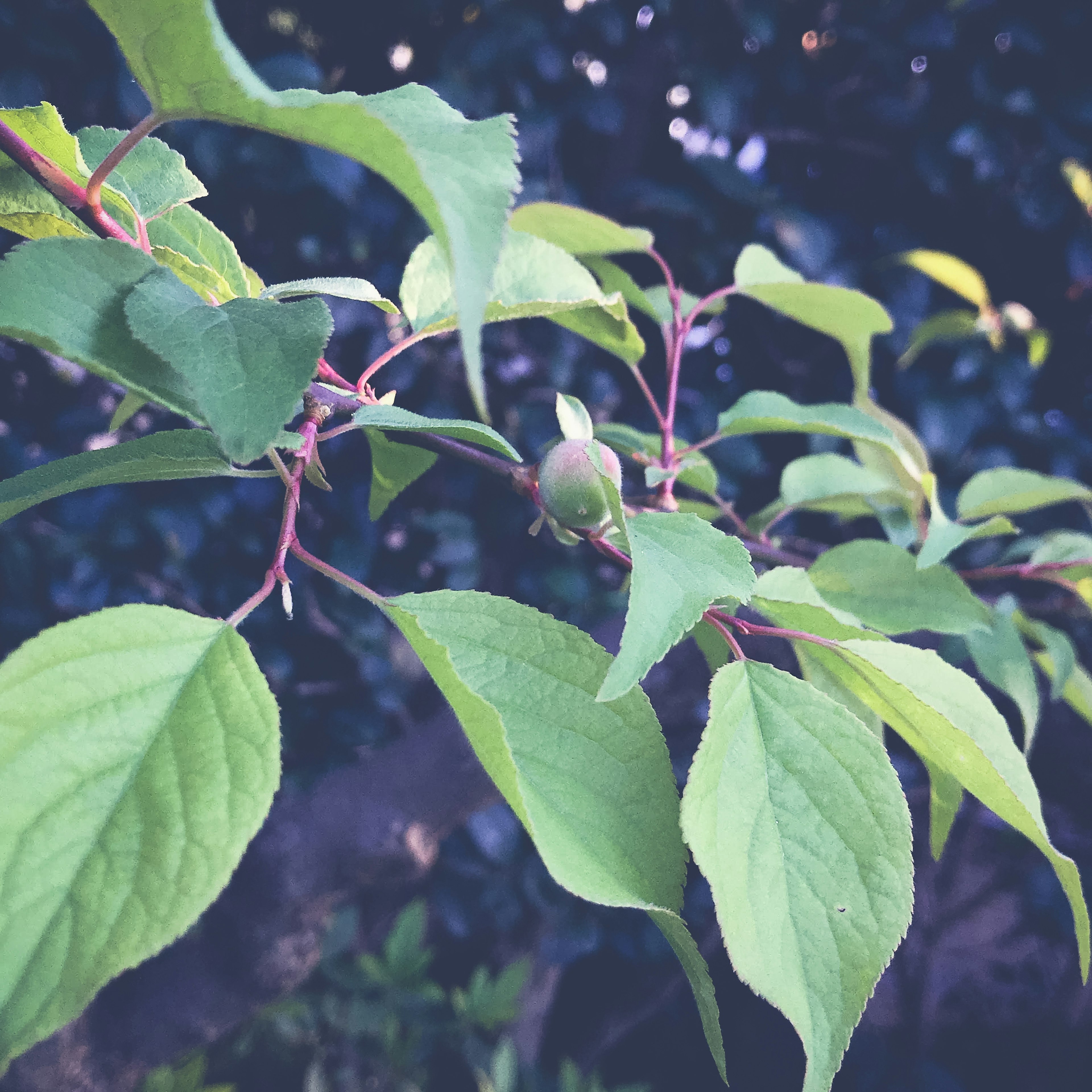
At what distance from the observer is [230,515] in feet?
3.11

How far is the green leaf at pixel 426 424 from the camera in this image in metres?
0.22

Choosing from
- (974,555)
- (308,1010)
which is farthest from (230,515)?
(974,555)

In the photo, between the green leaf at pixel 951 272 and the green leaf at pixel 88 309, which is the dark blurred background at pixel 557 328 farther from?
the green leaf at pixel 88 309

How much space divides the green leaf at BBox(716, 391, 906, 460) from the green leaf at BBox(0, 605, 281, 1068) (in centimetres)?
30

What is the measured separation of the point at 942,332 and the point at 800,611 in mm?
911

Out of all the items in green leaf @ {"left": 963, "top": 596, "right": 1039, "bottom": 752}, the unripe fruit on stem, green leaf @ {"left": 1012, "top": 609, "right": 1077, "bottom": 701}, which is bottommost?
green leaf @ {"left": 1012, "top": 609, "right": 1077, "bottom": 701}

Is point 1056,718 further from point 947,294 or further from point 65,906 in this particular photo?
point 65,906

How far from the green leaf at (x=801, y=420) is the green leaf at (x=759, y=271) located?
0.08m

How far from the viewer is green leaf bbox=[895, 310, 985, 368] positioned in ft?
3.18

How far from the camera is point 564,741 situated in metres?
0.25

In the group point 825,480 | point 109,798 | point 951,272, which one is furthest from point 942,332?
point 109,798

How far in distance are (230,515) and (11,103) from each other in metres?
0.47

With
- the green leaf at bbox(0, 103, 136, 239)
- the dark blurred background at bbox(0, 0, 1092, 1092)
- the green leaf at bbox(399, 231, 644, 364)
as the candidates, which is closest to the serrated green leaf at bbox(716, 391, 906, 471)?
the green leaf at bbox(399, 231, 644, 364)

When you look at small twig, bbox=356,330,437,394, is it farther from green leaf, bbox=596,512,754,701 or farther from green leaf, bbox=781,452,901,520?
green leaf, bbox=781,452,901,520
